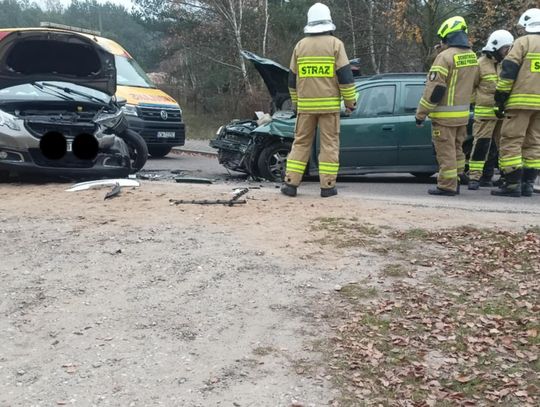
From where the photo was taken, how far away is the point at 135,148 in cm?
890

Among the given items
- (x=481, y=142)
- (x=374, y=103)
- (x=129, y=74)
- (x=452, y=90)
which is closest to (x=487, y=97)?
(x=481, y=142)

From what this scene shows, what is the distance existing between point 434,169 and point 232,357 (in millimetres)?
6357

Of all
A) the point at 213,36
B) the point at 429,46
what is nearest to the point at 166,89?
the point at 213,36

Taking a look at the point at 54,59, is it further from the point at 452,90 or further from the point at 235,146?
the point at 452,90

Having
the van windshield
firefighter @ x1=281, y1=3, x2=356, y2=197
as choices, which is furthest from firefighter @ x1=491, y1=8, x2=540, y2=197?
the van windshield

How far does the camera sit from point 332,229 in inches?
218

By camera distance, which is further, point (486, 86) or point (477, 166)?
point (477, 166)

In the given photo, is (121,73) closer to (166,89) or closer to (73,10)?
(166,89)

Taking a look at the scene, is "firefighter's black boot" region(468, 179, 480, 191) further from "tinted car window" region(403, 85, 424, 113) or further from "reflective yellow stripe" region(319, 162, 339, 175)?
"reflective yellow stripe" region(319, 162, 339, 175)

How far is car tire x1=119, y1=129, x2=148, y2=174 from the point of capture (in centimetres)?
880

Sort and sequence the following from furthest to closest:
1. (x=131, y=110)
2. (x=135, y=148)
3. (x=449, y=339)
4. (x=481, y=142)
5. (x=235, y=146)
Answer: (x=131, y=110) < (x=235, y=146) < (x=135, y=148) < (x=481, y=142) < (x=449, y=339)

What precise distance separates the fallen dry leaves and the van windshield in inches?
366

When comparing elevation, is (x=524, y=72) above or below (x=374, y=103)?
above

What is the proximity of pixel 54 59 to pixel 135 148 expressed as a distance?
1.90 meters
